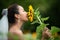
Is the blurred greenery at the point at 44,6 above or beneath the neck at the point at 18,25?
above

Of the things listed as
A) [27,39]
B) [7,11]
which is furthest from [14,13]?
[27,39]

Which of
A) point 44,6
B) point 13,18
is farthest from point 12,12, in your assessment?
point 44,6

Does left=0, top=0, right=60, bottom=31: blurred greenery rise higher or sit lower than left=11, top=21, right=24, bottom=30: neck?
higher

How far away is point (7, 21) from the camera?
3.09 ft

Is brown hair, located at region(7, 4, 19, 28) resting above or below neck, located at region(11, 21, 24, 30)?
above

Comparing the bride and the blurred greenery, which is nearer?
the bride

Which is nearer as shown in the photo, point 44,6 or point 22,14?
point 22,14

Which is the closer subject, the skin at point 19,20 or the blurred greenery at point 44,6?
the skin at point 19,20

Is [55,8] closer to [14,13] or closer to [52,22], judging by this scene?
[52,22]

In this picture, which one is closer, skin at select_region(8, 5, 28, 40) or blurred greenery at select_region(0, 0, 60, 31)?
skin at select_region(8, 5, 28, 40)

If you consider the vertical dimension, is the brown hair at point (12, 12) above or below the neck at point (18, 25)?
above

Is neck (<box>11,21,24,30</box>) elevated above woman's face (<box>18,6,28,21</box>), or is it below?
below

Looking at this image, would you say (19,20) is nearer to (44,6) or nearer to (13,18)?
(13,18)

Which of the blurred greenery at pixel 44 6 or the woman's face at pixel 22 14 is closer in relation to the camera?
the woman's face at pixel 22 14
